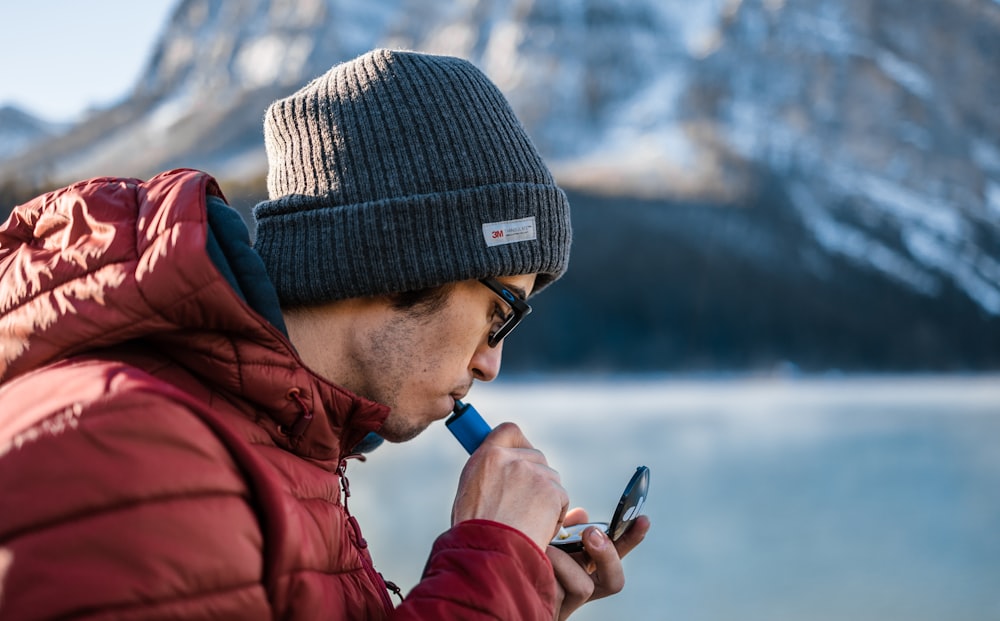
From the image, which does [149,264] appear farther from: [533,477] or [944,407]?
[944,407]

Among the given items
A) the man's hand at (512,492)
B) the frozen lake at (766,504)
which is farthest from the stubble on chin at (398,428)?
the frozen lake at (766,504)

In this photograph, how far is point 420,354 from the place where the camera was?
0.97 meters

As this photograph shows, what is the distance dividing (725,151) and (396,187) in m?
42.6

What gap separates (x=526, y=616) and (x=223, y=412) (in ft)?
0.91

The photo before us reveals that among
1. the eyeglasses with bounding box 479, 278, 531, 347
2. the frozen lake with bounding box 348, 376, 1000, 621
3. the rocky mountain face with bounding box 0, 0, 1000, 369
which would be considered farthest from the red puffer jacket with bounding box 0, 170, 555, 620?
the rocky mountain face with bounding box 0, 0, 1000, 369

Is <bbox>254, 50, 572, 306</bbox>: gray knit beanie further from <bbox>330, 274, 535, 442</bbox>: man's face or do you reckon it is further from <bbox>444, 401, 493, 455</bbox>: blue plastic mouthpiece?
<bbox>444, 401, 493, 455</bbox>: blue plastic mouthpiece

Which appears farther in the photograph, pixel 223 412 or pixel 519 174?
pixel 519 174

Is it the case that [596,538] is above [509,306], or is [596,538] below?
below

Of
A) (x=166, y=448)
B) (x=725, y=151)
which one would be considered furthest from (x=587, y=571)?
(x=725, y=151)

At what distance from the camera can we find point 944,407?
18.7 metres

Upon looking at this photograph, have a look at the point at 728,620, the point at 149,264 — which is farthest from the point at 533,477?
the point at 728,620

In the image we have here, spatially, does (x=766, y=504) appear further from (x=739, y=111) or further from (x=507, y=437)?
(x=739, y=111)

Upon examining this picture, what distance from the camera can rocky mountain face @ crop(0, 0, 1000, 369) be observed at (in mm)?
30594

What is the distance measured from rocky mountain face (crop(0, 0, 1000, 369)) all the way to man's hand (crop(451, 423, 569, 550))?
539 inches
